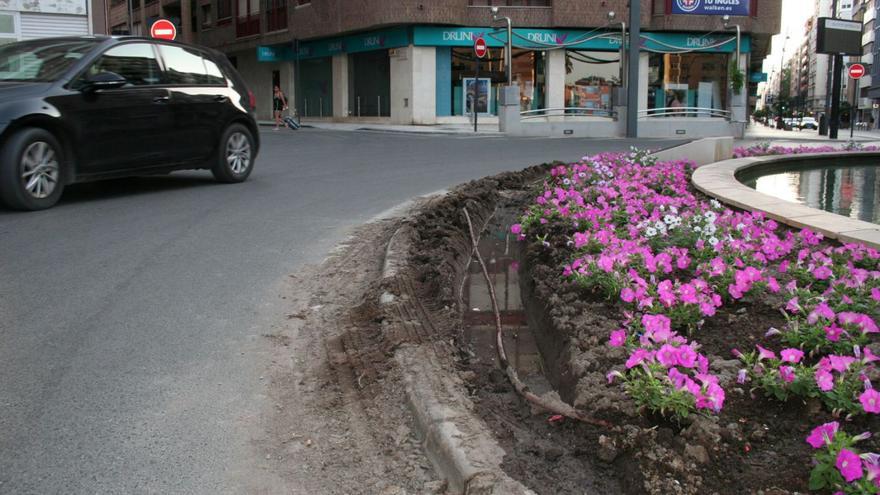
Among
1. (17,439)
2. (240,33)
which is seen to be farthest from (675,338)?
(240,33)

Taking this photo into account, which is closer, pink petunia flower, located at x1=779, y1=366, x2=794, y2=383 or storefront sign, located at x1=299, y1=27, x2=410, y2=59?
pink petunia flower, located at x1=779, y1=366, x2=794, y2=383

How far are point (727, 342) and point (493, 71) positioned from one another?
3797 cm

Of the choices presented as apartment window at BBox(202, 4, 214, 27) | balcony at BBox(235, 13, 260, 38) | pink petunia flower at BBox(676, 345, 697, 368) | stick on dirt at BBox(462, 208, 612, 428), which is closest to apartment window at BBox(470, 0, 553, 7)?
balcony at BBox(235, 13, 260, 38)

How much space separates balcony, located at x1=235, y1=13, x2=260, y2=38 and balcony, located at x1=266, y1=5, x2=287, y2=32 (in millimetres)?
1378

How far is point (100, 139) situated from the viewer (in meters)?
8.44

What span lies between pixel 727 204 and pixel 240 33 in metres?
47.9

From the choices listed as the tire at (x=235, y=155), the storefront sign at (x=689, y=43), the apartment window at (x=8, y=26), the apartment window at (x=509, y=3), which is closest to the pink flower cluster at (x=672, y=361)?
the tire at (x=235, y=155)

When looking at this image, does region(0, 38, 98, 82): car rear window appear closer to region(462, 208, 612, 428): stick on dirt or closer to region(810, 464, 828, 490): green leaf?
region(462, 208, 612, 428): stick on dirt

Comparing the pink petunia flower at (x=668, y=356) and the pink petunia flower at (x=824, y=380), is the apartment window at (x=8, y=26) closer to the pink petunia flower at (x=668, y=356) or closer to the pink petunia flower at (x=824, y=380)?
the pink petunia flower at (x=668, y=356)

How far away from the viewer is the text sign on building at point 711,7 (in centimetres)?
4144

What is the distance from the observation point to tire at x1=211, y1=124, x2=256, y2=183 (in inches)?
405

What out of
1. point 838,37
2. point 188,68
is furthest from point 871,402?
point 838,37

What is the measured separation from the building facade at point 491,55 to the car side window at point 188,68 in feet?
87.6

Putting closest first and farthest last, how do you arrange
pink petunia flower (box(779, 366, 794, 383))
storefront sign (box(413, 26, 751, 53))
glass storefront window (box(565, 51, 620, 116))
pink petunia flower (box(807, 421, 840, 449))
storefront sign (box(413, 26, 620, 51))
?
pink petunia flower (box(807, 421, 840, 449))
pink petunia flower (box(779, 366, 794, 383))
storefront sign (box(413, 26, 620, 51))
storefront sign (box(413, 26, 751, 53))
glass storefront window (box(565, 51, 620, 116))
